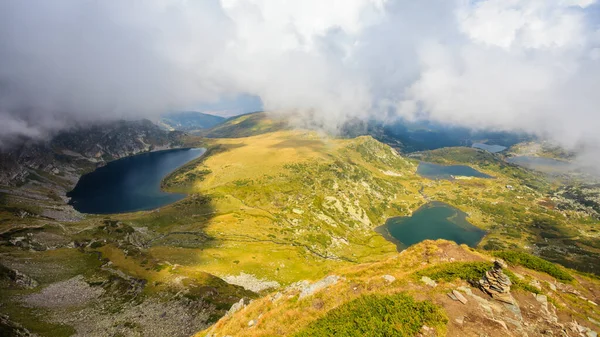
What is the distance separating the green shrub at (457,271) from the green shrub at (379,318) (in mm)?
7232

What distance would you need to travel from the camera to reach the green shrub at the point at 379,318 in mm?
25119

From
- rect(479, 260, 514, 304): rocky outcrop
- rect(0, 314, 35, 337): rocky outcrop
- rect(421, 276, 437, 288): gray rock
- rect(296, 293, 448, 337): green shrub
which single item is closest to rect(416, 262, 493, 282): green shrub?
rect(421, 276, 437, 288): gray rock

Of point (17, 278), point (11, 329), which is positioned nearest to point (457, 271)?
point (11, 329)

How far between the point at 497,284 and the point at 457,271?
5294 mm

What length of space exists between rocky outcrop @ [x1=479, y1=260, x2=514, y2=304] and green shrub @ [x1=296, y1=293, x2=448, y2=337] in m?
7.78

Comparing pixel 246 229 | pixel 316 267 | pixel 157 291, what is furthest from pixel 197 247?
pixel 157 291

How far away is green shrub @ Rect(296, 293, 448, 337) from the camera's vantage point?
25119mm

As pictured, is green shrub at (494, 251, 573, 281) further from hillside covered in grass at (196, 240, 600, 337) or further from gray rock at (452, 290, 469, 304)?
gray rock at (452, 290, 469, 304)

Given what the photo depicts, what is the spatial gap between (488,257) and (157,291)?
242 feet

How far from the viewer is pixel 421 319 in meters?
25.9

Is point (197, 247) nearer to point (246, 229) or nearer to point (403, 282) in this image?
point (246, 229)

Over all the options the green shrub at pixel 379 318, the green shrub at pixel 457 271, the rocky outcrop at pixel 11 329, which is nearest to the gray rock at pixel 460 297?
the green shrub at pixel 379 318

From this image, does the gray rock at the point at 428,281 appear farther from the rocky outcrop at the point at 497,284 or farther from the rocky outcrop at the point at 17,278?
the rocky outcrop at the point at 17,278

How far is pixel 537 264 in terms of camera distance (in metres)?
38.9
